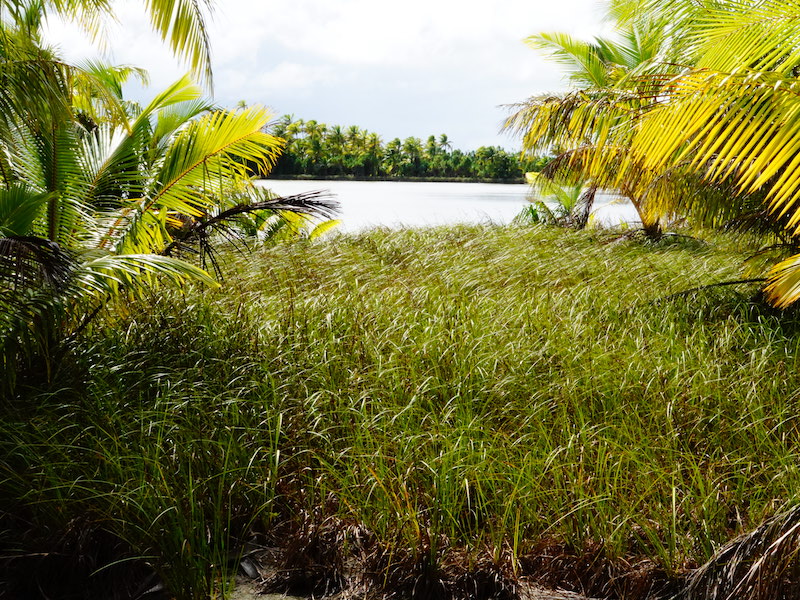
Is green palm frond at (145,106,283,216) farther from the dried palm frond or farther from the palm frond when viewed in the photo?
the dried palm frond

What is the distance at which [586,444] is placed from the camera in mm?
3305

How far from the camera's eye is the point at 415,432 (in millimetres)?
3523

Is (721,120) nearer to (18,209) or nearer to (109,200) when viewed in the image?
(18,209)

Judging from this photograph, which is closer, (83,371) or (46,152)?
(83,371)

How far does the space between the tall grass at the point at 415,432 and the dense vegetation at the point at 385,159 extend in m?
22.5

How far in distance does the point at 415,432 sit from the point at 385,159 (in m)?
26.9

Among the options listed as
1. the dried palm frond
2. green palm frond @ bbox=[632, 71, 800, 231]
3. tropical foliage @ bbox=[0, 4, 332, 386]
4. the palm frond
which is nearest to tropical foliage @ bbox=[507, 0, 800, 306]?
green palm frond @ bbox=[632, 71, 800, 231]

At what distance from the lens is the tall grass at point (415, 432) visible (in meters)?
2.82

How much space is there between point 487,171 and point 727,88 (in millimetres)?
26129

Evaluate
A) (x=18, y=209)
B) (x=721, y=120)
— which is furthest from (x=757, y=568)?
(x=18, y=209)

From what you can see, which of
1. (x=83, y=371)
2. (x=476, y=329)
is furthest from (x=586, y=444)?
(x=83, y=371)

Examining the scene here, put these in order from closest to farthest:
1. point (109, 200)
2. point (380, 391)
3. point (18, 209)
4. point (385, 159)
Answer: point (18, 209) → point (380, 391) → point (109, 200) → point (385, 159)

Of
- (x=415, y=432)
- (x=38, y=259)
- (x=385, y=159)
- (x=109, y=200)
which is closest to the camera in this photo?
(x=38, y=259)

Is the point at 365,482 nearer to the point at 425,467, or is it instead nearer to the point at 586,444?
the point at 425,467
